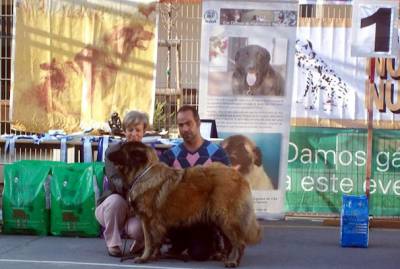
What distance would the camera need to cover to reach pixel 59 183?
31.7 feet

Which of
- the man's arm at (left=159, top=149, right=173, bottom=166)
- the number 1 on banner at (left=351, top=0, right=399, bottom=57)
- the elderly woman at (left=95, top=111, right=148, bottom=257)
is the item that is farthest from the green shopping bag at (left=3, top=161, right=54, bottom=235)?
the number 1 on banner at (left=351, top=0, right=399, bottom=57)

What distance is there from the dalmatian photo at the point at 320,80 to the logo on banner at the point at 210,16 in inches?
42.2

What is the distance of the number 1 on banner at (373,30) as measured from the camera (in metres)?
10.0

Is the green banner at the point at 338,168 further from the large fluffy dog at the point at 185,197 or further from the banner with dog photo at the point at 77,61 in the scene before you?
the large fluffy dog at the point at 185,197

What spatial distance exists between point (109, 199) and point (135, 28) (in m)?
3.89

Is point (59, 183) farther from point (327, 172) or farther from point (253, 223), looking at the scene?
point (327, 172)

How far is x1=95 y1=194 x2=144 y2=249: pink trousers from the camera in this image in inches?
328

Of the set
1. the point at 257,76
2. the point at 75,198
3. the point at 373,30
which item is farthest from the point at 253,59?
the point at 75,198

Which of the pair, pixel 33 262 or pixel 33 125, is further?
pixel 33 125

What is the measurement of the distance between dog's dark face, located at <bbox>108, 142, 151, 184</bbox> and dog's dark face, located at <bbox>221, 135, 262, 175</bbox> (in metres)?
3.24

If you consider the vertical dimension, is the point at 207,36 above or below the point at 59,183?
above

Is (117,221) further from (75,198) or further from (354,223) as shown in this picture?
(354,223)

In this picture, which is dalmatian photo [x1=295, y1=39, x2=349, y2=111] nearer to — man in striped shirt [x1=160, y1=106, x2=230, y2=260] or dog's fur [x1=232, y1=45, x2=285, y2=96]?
dog's fur [x1=232, y1=45, x2=285, y2=96]

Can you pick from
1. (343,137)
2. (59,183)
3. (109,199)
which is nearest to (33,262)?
(109,199)
